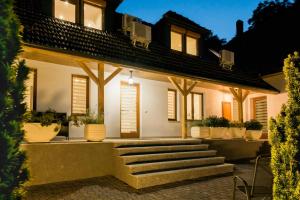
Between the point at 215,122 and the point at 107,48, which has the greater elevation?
the point at 107,48

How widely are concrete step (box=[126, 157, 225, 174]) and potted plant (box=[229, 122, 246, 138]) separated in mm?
2978

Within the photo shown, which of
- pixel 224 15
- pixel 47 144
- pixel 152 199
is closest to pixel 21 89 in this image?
pixel 152 199

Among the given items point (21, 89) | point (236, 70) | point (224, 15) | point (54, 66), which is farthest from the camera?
point (224, 15)

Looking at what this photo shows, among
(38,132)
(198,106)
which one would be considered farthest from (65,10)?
(198,106)

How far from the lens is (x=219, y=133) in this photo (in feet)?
37.2

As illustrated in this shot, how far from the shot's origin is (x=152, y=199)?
19.9 feet

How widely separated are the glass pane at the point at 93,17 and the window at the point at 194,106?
576 centimetres

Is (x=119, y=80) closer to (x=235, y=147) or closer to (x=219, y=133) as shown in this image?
(x=219, y=133)

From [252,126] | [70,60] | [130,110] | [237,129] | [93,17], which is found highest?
[93,17]

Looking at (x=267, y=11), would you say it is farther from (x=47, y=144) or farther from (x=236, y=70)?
(x=47, y=144)

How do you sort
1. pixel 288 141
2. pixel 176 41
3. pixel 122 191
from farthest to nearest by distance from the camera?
1. pixel 176 41
2. pixel 122 191
3. pixel 288 141

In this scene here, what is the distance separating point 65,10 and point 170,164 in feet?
23.3

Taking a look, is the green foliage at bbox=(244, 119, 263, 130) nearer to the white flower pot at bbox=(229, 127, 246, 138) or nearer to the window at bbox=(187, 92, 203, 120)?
the white flower pot at bbox=(229, 127, 246, 138)

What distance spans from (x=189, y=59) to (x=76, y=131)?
245 inches
